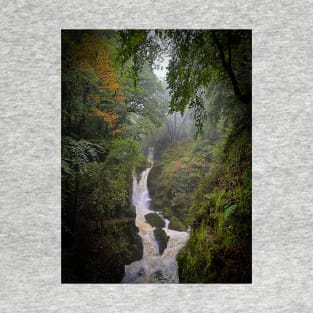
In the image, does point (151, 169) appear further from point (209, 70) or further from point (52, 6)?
point (52, 6)

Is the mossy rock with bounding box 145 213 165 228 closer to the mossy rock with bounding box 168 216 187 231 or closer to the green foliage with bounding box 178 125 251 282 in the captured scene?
the mossy rock with bounding box 168 216 187 231

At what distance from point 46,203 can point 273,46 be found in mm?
2268

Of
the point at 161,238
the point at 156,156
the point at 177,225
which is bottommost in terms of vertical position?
the point at 161,238

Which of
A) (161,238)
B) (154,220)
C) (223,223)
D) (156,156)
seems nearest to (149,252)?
(161,238)

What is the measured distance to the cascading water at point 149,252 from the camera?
72.4 inches

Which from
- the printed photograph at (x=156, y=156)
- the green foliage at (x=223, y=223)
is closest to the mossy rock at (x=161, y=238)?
the printed photograph at (x=156, y=156)

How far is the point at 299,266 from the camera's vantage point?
Result: 6.06 ft

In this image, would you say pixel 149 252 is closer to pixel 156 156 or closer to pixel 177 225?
pixel 177 225

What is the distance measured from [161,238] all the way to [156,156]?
2.18ft

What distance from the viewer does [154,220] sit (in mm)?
1840

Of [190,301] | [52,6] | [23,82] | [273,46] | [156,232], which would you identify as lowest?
[190,301]

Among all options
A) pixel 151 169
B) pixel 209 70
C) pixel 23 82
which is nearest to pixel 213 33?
pixel 209 70

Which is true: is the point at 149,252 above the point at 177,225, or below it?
below

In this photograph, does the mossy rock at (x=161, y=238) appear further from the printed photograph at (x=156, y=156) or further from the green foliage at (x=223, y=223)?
the green foliage at (x=223, y=223)
